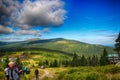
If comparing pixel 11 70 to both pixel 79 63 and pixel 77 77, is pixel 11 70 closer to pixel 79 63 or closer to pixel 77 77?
pixel 77 77

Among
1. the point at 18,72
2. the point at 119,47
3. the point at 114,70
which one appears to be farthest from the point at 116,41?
the point at 18,72

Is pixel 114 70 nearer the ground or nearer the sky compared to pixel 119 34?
nearer the ground

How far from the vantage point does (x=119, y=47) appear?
70500 mm

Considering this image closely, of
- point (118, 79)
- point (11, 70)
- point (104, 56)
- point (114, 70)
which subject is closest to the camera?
point (11, 70)

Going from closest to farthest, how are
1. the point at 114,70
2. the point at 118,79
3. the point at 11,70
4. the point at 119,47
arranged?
the point at 11,70 < the point at 118,79 < the point at 114,70 < the point at 119,47

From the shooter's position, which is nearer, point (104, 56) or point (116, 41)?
point (116, 41)

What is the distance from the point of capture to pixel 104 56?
9725 centimetres

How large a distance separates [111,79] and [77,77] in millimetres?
3257

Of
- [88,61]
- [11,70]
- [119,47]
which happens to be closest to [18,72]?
[11,70]

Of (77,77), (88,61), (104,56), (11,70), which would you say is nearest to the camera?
(11,70)

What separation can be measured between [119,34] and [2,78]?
174 ft

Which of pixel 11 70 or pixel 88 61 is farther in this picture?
pixel 88 61

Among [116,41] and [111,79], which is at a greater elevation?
[116,41]

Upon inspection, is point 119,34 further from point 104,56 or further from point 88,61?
point 88,61
